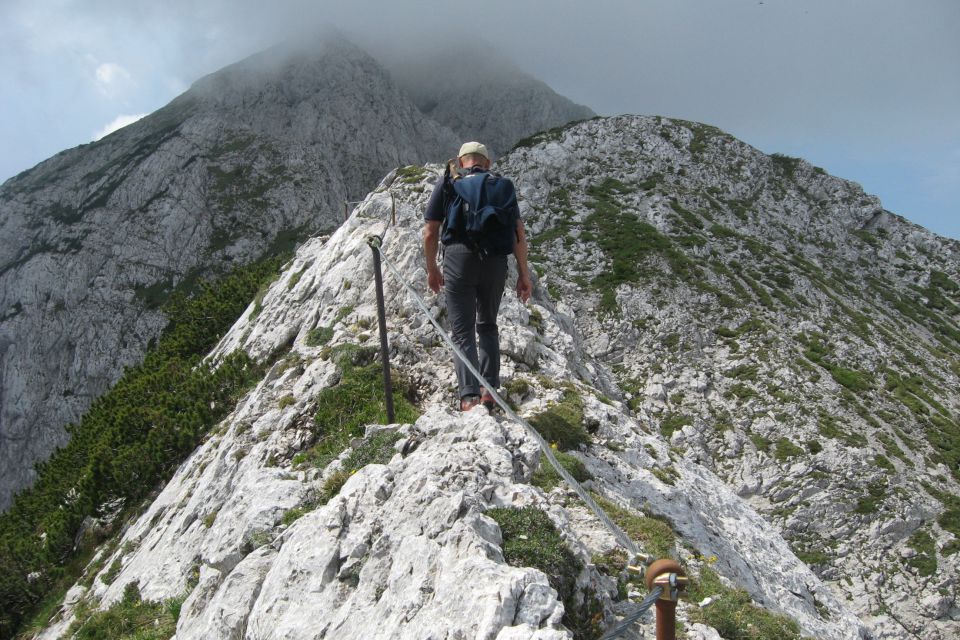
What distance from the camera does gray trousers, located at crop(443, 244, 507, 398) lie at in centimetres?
764

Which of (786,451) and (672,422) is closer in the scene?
(786,451)

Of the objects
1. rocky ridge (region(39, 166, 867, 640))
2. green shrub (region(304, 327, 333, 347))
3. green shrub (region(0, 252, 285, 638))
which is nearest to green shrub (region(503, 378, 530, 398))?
rocky ridge (region(39, 166, 867, 640))

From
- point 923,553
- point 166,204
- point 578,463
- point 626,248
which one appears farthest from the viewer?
point 166,204

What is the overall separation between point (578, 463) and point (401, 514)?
3159 millimetres

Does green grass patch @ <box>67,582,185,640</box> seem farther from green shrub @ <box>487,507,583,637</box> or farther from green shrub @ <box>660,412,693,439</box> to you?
green shrub @ <box>660,412,693,439</box>

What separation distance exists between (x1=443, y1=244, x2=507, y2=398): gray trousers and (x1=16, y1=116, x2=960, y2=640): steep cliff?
2.56 feet

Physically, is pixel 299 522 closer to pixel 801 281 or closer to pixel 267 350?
pixel 267 350

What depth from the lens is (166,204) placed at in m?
78.9

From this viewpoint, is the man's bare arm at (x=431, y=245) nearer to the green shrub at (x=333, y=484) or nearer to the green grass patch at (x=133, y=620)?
the green shrub at (x=333, y=484)

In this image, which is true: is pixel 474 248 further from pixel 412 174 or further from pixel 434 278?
pixel 412 174

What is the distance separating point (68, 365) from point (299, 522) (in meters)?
75.7

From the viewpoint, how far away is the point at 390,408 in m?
8.66

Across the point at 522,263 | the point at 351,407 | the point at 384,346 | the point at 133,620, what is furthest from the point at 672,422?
the point at 133,620

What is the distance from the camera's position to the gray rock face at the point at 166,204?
66.6 m
